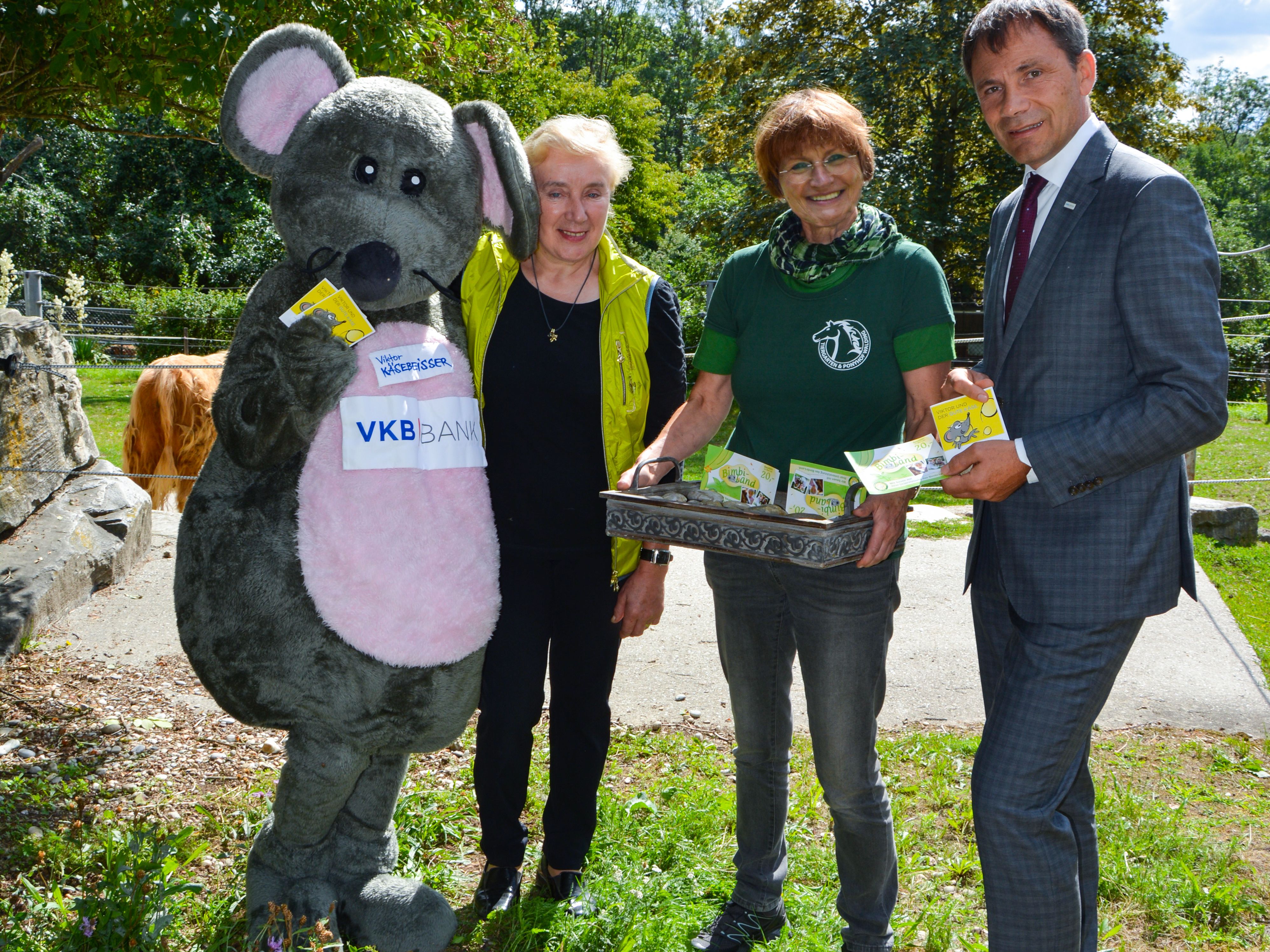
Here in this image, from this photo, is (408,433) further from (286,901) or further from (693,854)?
(693,854)

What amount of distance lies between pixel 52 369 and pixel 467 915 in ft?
13.0

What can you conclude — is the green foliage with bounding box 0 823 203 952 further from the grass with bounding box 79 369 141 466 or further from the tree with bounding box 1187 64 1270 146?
the tree with bounding box 1187 64 1270 146

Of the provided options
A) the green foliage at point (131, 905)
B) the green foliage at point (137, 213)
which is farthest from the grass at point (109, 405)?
the green foliage at point (131, 905)

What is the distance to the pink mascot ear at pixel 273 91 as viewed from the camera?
7.62 feet

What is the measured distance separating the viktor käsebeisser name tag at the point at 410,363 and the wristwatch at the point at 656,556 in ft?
2.45

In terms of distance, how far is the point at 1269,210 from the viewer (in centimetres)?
4025

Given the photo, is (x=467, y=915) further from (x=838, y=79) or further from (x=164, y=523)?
(x=838, y=79)

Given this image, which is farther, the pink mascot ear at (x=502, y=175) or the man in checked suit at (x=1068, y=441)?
the pink mascot ear at (x=502, y=175)

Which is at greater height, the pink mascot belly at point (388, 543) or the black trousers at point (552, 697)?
the pink mascot belly at point (388, 543)

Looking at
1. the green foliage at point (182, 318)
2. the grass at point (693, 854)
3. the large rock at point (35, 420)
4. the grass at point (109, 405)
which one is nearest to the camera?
the grass at point (693, 854)

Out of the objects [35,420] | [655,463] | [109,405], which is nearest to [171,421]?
[35,420]

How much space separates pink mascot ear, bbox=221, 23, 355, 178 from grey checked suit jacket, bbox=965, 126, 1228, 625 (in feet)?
5.71

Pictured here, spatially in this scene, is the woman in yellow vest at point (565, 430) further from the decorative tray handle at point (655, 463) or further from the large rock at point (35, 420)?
the large rock at point (35, 420)

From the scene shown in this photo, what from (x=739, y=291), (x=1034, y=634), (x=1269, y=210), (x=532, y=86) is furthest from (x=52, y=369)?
Answer: (x=1269, y=210)
